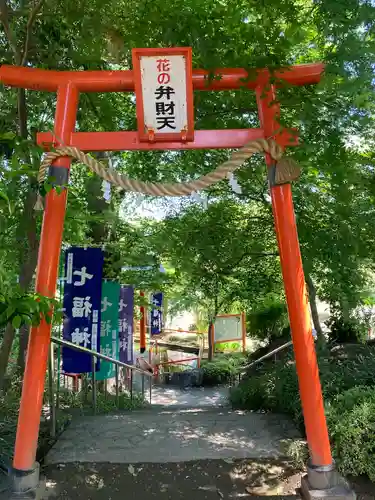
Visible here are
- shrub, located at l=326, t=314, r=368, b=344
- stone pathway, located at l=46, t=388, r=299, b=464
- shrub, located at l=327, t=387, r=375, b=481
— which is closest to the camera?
shrub, located at l=327, t=387, r=375, b=481

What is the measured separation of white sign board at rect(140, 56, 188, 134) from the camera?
382 cm

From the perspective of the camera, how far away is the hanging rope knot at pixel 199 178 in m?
3.88

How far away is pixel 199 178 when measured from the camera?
154 inches

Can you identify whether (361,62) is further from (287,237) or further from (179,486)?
(179,486)

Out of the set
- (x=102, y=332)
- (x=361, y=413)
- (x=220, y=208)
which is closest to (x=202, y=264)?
(x=220, y=208)

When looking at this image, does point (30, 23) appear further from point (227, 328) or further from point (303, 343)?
point (227, 328)

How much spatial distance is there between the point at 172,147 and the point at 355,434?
10.1 ft

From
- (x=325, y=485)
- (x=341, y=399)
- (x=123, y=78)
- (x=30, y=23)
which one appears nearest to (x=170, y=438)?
(x=325, y=485)

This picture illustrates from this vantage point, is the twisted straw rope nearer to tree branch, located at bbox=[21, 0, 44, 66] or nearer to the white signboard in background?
the white signboard in background

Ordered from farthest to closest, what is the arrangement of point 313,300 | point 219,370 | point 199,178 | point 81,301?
point 219,370, point 313,300, point 81,301, point 199,178

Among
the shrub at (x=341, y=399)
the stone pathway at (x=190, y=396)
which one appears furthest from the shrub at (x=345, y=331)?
the stone pathway at (x=190, y=396)

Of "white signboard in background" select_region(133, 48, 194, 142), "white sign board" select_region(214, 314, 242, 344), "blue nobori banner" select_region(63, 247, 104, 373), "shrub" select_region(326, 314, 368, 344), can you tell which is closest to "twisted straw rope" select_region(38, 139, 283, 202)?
"white signboard in background" select_region(133, 48, 194, 142)

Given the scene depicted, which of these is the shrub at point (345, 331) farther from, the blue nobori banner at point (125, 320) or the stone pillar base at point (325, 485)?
the stone pillar base at point (325, 485)

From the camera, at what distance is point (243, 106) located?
18.7ft
